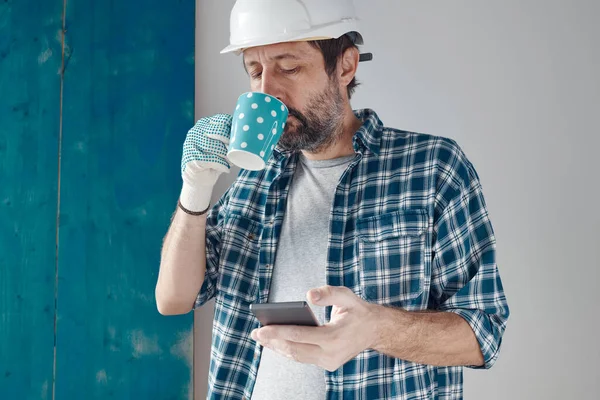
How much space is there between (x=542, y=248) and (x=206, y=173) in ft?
3.17

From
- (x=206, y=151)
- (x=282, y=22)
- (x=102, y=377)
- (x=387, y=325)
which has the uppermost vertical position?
Result: (x=282, y=22)

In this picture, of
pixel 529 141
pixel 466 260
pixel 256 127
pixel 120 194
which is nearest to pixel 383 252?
pixel 466 260

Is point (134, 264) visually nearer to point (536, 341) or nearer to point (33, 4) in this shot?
point (33, 4)

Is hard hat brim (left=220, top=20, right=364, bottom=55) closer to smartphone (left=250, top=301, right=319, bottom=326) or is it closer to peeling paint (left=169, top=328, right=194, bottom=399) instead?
smartphone (left=250, top=301, right=319, bottom=326)

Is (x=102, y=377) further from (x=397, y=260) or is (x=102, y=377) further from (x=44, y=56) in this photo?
(x=397, y=260)

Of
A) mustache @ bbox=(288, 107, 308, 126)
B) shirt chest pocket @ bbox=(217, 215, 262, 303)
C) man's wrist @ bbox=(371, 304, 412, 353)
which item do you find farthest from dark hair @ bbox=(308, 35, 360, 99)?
man's wrist @ bbox=(371, 304, 412, 353)

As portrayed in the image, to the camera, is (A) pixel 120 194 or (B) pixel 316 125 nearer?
(B) pixel 316 125

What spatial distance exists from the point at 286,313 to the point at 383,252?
1.31 feet

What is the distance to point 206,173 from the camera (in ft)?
4.14

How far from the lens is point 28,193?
1.79 meters

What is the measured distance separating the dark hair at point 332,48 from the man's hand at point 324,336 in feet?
1.94

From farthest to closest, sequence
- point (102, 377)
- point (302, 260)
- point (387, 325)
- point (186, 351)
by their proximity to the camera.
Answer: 1. point (186, 351)
2. point (102, 377)
3. point (302, 260)
4. point (387, 325)

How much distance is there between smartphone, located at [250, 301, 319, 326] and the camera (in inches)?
33.7

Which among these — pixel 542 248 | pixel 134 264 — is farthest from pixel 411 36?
pixel 134 264
